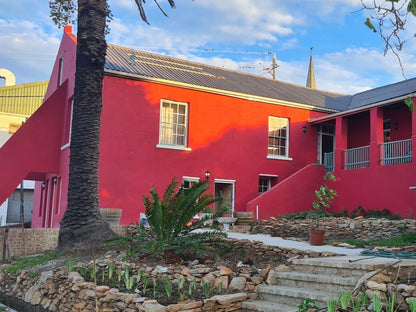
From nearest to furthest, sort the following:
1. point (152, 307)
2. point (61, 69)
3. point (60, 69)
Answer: point (152, 307) < point (61, 69) < point (60, 69)

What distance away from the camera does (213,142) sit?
648 inches

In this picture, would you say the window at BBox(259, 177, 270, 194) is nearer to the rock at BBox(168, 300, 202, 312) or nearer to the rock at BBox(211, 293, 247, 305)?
the rock at BBox(211, 293, 247, 305)

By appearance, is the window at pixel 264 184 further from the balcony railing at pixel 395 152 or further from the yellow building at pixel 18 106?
the yellow building at pixel 18 106

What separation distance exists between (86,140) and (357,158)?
10918 mm

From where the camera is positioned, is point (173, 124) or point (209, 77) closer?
point (173, 124)

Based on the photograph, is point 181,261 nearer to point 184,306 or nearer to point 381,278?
point 184,306

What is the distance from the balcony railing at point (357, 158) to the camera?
53.1 feet

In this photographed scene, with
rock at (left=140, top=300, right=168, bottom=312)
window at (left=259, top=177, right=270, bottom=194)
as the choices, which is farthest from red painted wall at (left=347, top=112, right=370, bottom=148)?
rock at (left=140, top=300, right=168, bottom=312)

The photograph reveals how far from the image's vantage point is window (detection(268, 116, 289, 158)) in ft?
58.9

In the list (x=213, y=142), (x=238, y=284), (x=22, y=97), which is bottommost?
(x=238, y=284)

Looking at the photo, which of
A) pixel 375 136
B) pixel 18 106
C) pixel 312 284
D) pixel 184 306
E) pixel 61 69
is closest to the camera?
pixel 184 306

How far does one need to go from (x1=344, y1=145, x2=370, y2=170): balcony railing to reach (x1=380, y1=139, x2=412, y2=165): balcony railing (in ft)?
2.05

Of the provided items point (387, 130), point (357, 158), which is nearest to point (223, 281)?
point (357, 158)

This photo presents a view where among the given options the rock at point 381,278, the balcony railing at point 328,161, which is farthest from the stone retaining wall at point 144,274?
the balcony railing at point 328,161
